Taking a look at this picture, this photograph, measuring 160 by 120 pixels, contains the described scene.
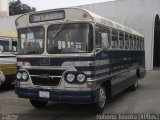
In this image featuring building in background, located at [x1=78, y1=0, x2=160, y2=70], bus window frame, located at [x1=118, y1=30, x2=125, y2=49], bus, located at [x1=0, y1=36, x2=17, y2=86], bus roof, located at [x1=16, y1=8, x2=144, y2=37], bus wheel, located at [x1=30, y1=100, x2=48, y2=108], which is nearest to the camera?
bus roof, located at [x1=16, y1=8, x2=144, y2=37]

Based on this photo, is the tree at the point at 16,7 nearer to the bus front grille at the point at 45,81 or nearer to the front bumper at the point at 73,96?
the bus front grille at the point at 45,81

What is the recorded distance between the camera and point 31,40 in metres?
8.50

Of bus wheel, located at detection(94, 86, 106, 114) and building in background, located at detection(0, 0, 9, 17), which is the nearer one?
bus wheel, located at detection(94, 86, 106, 114)

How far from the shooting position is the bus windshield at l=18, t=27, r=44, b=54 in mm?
8320

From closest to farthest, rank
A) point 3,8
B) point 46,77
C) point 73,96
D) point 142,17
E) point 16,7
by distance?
1. point 73,96
2. point 46,77
3. point 142,17
4. point 3,8
5. point 16,7

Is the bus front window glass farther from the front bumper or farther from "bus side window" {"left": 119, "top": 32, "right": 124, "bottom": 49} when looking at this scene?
the front bumper

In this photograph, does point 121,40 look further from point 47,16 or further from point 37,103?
point 37,103

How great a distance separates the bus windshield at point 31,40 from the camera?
8.32m

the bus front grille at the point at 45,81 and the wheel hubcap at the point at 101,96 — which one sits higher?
the bus front grille at the point at 45,81

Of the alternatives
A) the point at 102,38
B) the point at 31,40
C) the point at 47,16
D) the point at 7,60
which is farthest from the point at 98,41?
the point at 7,60

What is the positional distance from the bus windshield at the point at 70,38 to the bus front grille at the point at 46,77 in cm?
52

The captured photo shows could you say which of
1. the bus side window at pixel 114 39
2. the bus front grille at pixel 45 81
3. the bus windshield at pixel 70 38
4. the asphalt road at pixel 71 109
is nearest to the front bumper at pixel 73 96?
the bus front grille at pixel 45 81

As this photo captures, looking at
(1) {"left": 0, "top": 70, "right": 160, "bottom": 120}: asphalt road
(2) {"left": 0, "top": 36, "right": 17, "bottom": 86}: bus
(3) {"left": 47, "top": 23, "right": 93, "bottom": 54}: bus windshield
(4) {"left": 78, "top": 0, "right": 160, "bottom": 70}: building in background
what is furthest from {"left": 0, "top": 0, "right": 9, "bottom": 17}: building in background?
(3) {"left": 47, "top": 23, "right": 93, "bottom": 54}: bus windshield

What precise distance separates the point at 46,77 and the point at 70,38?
3.79 ft
